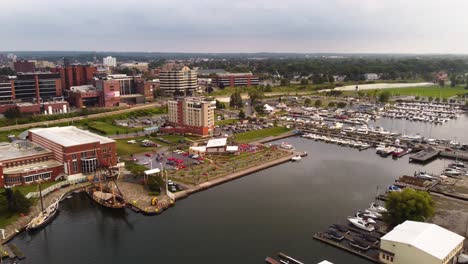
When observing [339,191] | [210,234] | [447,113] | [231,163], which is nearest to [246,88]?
[447,113]

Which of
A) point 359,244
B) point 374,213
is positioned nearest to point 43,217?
point 359,244

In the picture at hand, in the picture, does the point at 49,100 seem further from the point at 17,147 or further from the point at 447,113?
the point at 447,113

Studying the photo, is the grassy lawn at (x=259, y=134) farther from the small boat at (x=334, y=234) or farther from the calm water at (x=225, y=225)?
the small boat at (x=334, y=234)

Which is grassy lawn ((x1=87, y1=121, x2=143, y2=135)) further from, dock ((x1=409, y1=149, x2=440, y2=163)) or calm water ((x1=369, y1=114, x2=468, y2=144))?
calm water ((x1=369, y1=114, x2=468, y2=144))

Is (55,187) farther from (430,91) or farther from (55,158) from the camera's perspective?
(430,91)

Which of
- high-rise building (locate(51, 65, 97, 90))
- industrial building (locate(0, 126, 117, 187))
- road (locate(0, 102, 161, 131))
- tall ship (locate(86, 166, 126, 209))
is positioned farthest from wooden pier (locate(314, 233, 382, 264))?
high-rise building (locate(51, 65, 97, 90))

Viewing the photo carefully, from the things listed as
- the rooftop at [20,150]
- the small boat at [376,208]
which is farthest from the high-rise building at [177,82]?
the small boat at [376,208]
